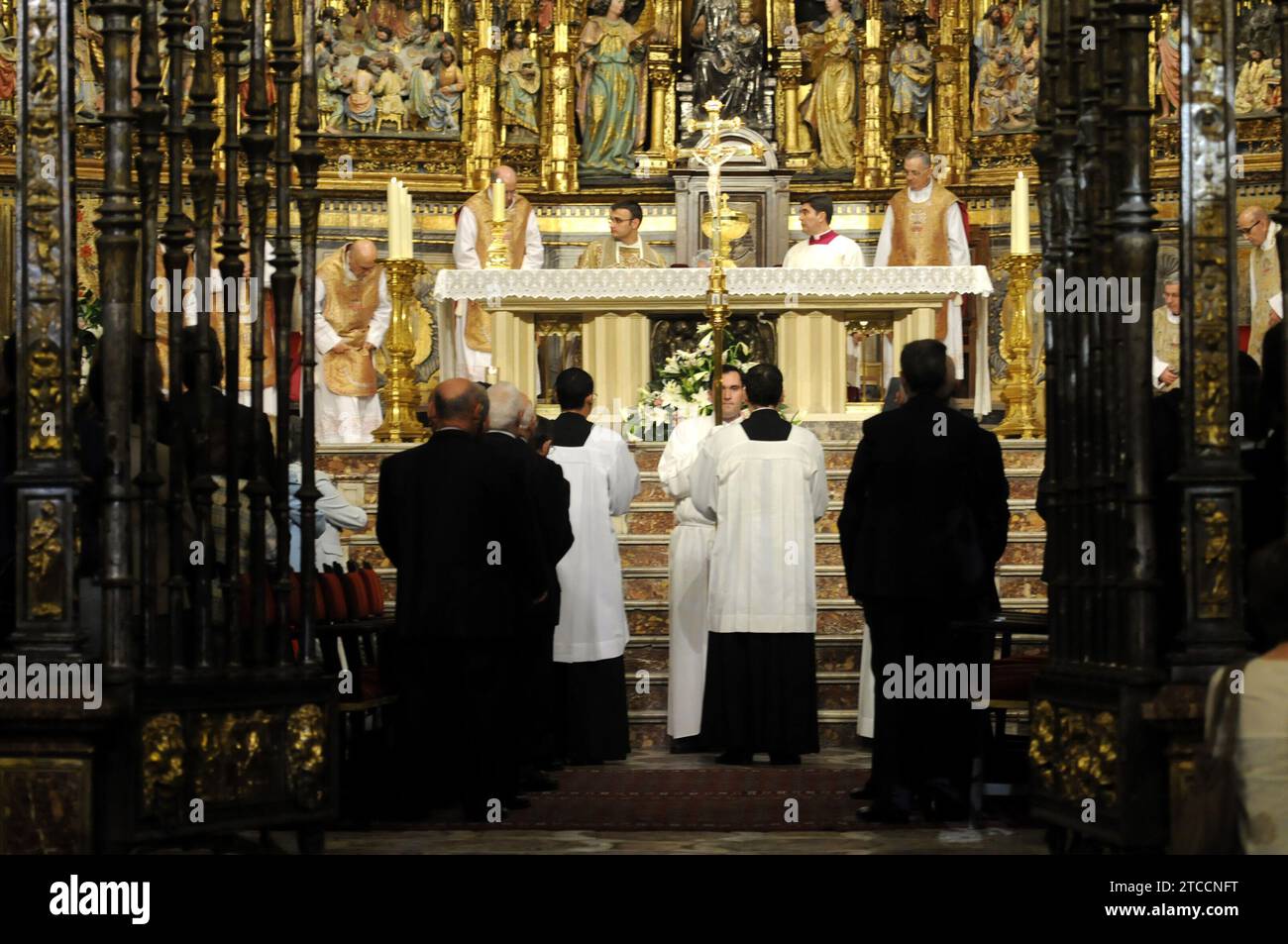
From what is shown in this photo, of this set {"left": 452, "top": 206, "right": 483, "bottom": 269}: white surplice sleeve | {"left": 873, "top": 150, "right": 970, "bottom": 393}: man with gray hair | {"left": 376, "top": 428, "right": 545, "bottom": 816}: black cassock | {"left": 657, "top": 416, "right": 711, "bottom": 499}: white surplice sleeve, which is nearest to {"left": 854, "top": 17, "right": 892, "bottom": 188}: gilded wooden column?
{"left": 873, "top": 150, "right": 970, "bottom": 393}: man with gray hair

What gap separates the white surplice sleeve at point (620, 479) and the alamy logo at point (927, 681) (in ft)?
9.73

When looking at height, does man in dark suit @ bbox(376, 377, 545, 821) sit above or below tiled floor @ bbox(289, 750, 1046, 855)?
above

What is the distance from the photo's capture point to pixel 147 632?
7.02 meters

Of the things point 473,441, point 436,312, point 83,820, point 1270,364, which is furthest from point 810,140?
point 83,820

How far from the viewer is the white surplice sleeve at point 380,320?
18.2m

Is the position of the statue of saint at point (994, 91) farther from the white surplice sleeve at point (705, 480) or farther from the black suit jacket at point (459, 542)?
the black suit jacket at point (459, 542)

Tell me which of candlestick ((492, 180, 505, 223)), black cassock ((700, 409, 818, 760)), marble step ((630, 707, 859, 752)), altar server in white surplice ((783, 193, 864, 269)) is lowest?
marble step ((630, 707, 859, 752))

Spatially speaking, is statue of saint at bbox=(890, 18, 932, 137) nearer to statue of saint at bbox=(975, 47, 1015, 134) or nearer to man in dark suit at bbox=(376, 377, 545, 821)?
statue of saint at bbox=(975, 47, 1015, 134)

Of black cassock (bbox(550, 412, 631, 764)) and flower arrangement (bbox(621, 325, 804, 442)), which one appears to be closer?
black cassock (bbox(550, 412, 631, 764))

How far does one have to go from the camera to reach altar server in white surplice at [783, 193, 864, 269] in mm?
16047

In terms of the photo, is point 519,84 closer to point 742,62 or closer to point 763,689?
point 742,62

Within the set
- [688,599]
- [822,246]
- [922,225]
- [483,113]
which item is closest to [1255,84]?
[922,225]

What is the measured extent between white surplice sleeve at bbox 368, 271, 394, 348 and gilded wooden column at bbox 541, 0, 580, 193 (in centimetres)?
175

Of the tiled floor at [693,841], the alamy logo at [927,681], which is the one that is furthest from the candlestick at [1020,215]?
the tiled floor at [693,841]
